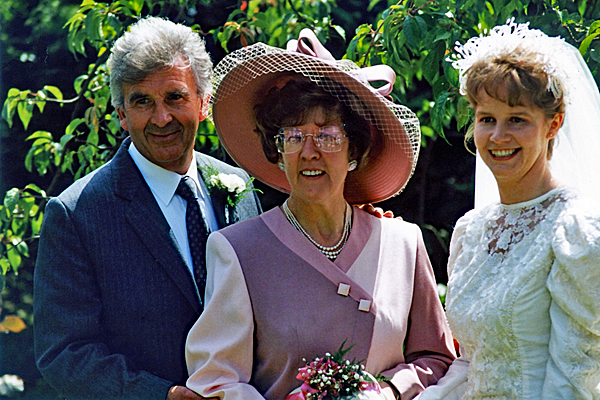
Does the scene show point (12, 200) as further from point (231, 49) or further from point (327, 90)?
point (327, 90)

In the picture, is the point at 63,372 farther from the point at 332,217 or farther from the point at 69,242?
the point at 332,217

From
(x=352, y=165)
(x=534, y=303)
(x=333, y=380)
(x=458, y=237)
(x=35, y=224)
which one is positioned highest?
(x=352, y=165)

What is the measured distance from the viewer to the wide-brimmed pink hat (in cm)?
271

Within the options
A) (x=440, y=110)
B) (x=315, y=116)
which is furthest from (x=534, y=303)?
(x=440, y=110)

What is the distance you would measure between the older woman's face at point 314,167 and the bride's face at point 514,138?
0.55 metres

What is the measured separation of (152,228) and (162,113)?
46cm

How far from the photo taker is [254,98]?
2.94 metres

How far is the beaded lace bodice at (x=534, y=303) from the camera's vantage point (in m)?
2.15

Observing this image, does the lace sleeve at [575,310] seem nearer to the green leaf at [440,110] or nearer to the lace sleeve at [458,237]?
the lace sleeve at [458,237]

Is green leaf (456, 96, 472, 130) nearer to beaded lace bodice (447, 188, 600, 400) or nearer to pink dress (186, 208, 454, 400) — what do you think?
pink dress (186, 208, 454, 400)

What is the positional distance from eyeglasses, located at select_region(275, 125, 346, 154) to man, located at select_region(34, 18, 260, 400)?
0.50m

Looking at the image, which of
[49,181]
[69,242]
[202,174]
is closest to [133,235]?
[69,242]

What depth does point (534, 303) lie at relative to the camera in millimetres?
2232

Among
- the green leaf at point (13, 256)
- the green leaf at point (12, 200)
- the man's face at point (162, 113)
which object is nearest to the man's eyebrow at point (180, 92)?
the man's face at point (162, 113)
